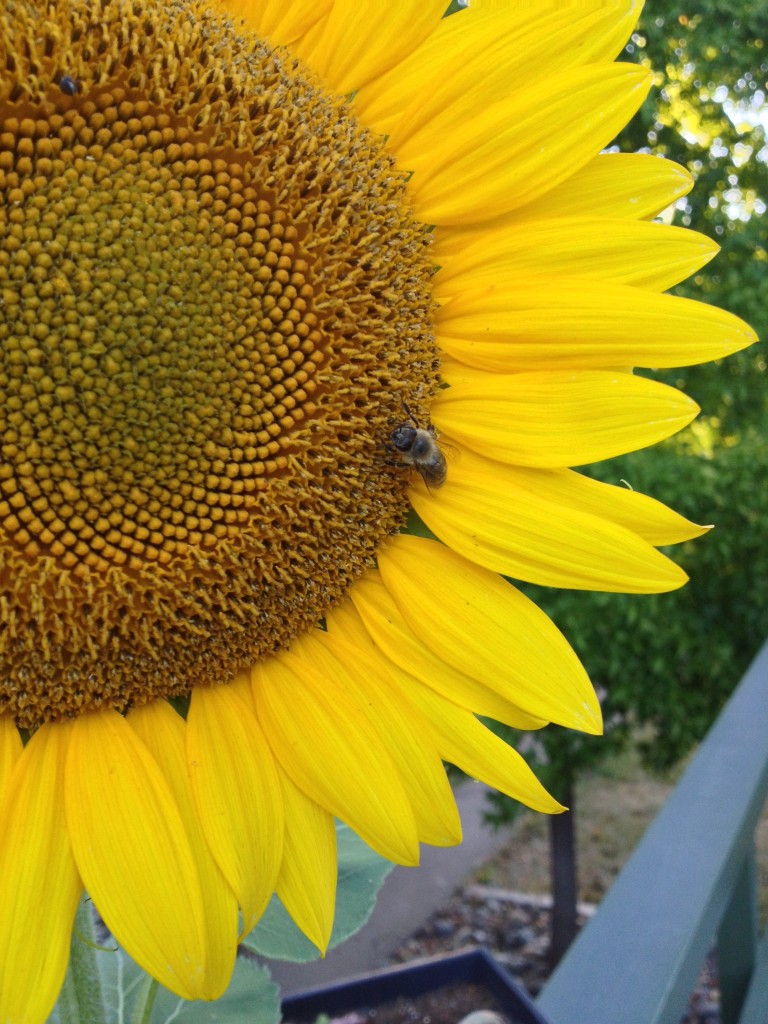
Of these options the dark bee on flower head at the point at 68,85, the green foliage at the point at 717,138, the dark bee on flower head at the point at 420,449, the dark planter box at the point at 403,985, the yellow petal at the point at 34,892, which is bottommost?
the dark planter box at the point at 403,985

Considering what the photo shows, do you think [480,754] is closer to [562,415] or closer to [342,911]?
[562,415]

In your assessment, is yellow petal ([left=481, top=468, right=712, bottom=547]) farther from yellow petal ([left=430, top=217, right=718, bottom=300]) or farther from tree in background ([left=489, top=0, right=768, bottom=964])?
tree in background ([left=489, top=0, right=768, bottom=964])

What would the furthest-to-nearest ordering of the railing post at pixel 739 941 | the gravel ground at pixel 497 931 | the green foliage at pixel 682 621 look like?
1. the gravel ground at pixel 497 931
2. the green foliage at pixel 682 621
3. the railing post at pixel 739 941

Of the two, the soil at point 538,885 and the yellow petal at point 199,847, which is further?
the soil at point 538,885

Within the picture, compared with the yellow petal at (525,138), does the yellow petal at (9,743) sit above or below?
below

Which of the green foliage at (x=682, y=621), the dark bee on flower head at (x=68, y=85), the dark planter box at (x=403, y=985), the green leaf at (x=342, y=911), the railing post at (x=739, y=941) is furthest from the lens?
the green foliage at (x=682, y=621)

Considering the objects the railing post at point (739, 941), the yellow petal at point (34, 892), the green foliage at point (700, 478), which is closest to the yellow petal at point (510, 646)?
the yellow petal at point (34, 892)

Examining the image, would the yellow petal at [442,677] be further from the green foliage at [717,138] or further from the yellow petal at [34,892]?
the green foliage at [717,138]

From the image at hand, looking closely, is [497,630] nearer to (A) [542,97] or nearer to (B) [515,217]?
(B) [515,217]
